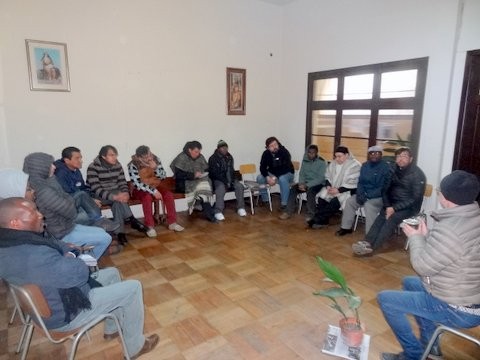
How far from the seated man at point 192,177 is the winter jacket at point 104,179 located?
92cm

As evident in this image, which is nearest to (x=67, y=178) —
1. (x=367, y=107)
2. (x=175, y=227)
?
(x=175, y=227)

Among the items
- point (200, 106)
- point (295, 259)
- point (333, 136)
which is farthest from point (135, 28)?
point (295, 259)

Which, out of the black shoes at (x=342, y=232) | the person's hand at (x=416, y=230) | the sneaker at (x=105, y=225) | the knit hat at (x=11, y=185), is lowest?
the black shoes at (x=342, y=232)

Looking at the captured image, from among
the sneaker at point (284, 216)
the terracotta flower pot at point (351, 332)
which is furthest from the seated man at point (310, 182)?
the terracotta flower pot at point (351, 332)

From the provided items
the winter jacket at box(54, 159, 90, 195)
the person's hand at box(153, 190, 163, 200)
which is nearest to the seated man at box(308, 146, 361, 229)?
the person's hand at box(153, 190, 163, 200)

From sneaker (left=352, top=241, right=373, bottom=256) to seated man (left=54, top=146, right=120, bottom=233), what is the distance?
8.60 ft

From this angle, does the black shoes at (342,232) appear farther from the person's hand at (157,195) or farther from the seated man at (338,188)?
the person's hand at (157,195)

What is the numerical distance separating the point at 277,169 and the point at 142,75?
98.8 inches

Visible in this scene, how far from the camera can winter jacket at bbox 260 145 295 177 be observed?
529cm

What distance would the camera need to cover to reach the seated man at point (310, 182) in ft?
15.9

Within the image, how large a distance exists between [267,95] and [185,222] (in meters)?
2.84

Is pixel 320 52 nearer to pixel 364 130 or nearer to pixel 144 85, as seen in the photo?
pixel 364 130

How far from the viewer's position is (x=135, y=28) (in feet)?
14.9

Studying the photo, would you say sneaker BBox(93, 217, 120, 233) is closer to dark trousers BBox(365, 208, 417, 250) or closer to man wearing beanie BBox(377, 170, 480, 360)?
man wearing beanie BBox(377, 170, 480, 360)
